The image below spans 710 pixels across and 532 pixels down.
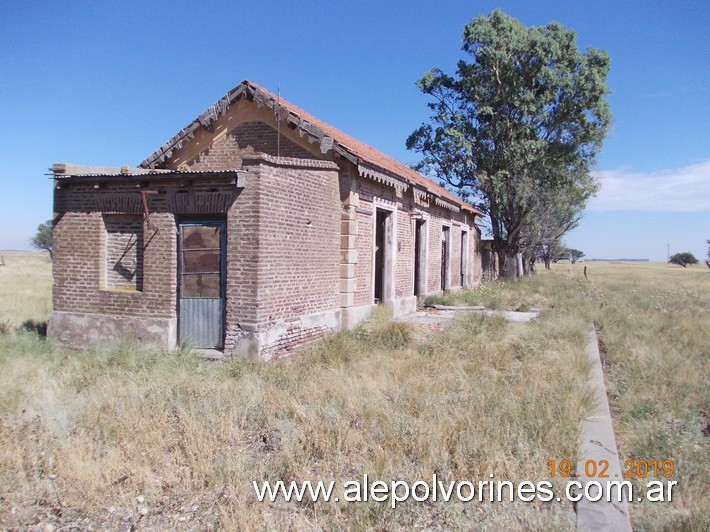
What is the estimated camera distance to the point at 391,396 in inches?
243

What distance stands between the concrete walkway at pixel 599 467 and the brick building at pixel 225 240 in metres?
5.02

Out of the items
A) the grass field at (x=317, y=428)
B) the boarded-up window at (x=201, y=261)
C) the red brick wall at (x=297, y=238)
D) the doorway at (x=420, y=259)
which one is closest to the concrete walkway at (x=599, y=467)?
the grass field at (x=317, y=428)

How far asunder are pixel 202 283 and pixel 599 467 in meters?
6.67

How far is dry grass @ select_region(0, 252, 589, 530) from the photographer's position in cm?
384

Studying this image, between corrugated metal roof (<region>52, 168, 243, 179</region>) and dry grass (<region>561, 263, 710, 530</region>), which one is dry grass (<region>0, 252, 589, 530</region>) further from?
corrugated metal roof (<region>52, 168, 243, 179</region>)

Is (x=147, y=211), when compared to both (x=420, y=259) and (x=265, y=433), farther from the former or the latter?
(x=420, y=259)

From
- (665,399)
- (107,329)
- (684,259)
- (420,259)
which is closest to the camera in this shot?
(665,399)

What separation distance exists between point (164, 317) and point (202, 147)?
15.7 feet

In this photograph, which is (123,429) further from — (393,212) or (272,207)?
(393,212)

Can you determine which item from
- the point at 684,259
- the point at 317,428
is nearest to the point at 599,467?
the point at 317,428

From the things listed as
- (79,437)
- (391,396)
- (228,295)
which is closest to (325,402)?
(391,396)

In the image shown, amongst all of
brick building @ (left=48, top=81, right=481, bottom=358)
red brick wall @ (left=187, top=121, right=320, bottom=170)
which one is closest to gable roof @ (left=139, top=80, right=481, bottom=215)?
brick building @ (left=48, top=81, right=481, bottom=358)
